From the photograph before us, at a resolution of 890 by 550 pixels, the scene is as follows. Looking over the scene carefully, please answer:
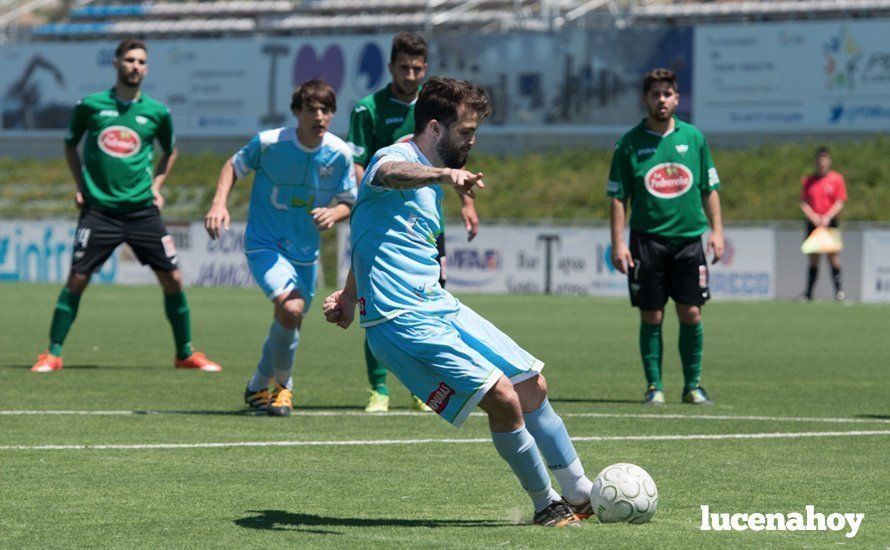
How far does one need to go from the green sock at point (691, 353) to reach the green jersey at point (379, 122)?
2.43 m

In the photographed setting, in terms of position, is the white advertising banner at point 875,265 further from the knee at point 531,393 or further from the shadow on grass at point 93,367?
the knee at point 531,393

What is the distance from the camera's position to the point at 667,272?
10.7 metres

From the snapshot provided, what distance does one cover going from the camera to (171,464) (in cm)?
715

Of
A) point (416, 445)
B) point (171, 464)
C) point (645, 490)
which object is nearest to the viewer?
point (645, 490)

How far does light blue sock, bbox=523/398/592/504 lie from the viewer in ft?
19.4

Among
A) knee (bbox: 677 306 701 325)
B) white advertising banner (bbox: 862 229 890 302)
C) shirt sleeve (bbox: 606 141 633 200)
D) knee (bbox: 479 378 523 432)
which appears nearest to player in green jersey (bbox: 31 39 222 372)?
shirt sleeve (bbox: 606 141 633 200)

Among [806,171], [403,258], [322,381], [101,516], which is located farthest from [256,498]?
[806,171]

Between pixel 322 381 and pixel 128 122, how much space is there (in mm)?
2594

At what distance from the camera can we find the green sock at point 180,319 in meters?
12.6

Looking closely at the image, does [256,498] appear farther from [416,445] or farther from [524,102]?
[524,102]

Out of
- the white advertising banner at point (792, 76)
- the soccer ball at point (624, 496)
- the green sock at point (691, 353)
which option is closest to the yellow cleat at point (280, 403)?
the green sock at point (691, 353)

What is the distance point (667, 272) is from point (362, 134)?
7.79 ft

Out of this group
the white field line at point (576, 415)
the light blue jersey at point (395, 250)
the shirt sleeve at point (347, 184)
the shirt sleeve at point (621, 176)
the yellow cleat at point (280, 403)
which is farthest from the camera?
the shirt sleeve at point (621, 176)

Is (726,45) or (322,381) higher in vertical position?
(726,45)
